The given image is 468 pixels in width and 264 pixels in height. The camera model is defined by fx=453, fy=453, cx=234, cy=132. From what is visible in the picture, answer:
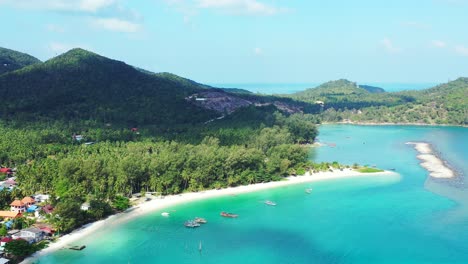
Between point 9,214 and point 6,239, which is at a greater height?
point 9,214

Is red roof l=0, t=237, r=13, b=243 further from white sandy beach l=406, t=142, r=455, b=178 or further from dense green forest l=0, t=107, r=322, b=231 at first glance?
white sandy beach l=406, t=142, r=455, b=178

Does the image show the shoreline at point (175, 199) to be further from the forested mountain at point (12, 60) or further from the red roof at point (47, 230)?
the forested mountain at point (12, 60)

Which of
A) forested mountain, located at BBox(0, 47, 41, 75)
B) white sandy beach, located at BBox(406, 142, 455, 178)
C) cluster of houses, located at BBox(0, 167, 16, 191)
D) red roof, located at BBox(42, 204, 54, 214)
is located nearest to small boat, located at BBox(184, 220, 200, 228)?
red roof, located at BBox(42, 204, 54, 214)

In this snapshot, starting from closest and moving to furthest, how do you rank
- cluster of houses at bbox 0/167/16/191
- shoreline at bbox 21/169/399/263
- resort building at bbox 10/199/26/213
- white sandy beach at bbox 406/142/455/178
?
1. shoreline at bbox 21/169/399/263
2. resort building at bbox 10/199/26/213
3. cluster of houses at bbox 0/167/16/191
4. white sandy beach at bbox 406/142/455/178

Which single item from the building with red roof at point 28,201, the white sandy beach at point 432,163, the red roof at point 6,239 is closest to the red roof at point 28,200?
the building with red roof at point 28,201

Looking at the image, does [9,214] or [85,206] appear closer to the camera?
[9,214]

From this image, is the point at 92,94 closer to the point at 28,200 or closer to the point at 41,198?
the point at 41,198

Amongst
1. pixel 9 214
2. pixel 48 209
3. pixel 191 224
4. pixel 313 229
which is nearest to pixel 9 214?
pixel 9 214
